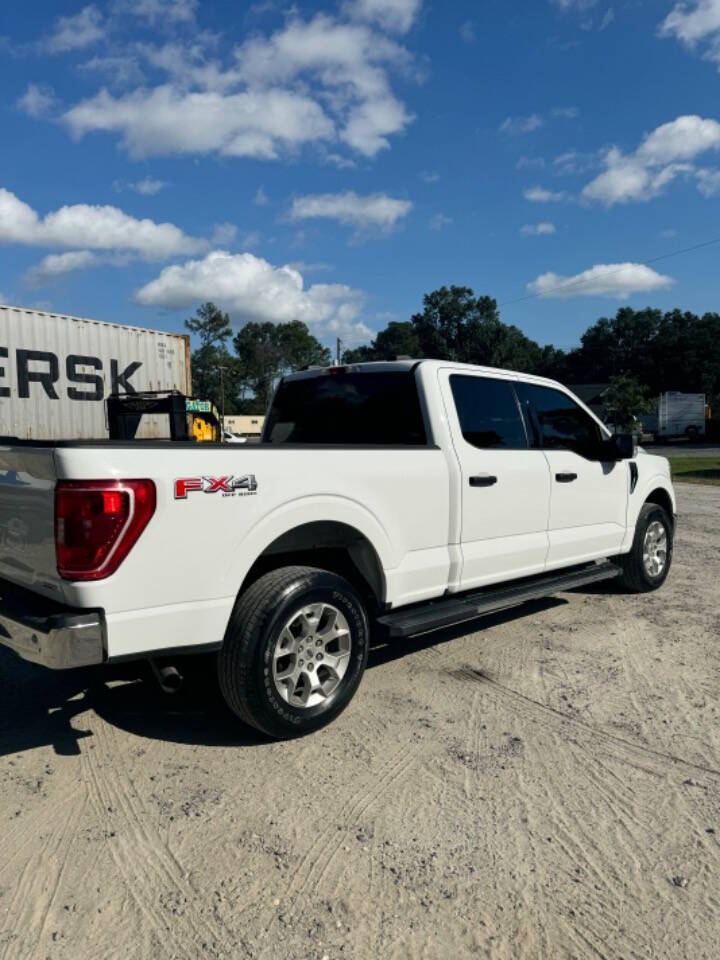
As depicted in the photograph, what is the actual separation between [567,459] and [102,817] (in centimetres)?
376

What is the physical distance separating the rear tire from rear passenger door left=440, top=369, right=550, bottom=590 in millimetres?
1546

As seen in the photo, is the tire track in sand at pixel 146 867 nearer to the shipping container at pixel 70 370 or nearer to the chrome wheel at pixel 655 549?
the chrome wheel at pixel 655 549

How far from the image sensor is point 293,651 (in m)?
3.29

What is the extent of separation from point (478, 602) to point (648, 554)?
2.65 meters

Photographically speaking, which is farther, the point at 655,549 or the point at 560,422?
the point at 655,549

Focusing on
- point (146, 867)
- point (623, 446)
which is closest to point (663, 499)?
point (623, 446)

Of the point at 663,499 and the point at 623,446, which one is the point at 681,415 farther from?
the point at 623,446

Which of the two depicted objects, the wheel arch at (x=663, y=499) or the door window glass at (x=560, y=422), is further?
the wheel arch at (x=663, y=499)

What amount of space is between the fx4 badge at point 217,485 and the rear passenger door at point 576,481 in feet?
8.35

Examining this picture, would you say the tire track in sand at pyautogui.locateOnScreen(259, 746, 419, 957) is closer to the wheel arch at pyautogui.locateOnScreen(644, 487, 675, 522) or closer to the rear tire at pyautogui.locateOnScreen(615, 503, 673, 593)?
the rear tire at pyautogui.locateOnScreen(615, 503, 673, 593)

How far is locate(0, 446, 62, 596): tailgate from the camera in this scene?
275 centimetres

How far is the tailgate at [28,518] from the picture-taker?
2748 mm

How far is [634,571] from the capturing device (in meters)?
6.00

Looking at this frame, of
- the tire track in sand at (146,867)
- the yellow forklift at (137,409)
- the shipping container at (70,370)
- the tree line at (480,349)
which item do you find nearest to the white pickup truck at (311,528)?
the tire track in sand at (146,867)
